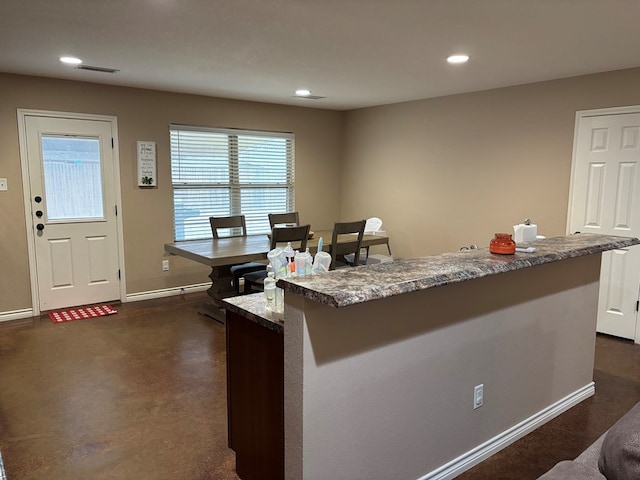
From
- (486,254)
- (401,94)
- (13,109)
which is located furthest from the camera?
(401,94)

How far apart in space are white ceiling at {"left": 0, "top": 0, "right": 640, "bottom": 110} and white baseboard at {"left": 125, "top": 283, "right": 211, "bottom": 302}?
2.21 m

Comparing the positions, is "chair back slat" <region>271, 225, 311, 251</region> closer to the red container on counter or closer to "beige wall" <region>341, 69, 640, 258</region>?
"beige wall" <region>341, 69, 640, 258</region>

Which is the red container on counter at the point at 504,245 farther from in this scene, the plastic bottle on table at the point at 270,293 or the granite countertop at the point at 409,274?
the plastic bottle on table at the point at 270,293

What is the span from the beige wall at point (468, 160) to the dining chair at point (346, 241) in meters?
1.17

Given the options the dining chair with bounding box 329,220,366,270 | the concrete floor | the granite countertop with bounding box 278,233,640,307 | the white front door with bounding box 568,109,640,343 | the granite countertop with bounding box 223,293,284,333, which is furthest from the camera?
the dining chair with bounding box 329,220,366,270

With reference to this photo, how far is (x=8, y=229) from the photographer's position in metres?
4.42

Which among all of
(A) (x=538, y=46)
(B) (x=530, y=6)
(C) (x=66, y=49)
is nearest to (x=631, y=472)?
(B) (x=530, y=6)

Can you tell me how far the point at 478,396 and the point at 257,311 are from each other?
1.14 m

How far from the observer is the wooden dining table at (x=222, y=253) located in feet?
13.4

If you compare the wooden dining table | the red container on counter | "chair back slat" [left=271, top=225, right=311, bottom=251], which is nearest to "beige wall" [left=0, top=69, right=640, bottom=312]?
the wooden dining table

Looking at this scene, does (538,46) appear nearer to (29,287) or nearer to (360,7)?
(360,7)

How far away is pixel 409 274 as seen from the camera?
5.83ft

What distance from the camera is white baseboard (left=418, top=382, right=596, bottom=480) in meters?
2.16

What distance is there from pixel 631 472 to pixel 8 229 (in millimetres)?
4936
